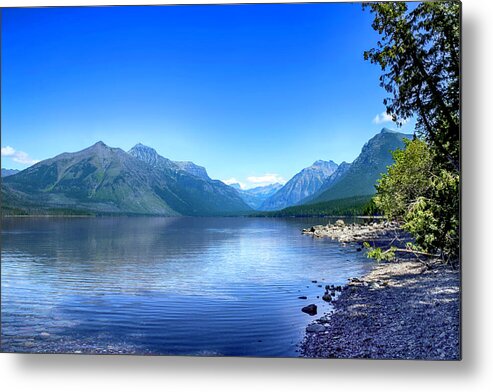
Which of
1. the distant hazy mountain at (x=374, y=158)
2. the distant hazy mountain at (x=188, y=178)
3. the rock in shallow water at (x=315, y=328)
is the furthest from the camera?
the distant hazy mountain at (x=188, y=178)

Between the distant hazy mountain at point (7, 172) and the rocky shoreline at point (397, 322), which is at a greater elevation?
the distant hazy mountain at point (7, 172)

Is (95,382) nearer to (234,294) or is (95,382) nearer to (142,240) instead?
Result: (234,294)

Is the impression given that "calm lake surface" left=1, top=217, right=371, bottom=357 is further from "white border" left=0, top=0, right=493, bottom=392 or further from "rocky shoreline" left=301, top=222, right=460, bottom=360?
"rocky shoreline" left=301, top=222, right=460, bottom=360

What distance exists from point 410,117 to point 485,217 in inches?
62.4

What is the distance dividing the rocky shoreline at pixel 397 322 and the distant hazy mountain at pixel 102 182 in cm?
289

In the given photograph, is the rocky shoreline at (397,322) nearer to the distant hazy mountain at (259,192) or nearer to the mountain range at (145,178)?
the mountain range at (145,178)

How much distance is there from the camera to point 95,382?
5.12 metres

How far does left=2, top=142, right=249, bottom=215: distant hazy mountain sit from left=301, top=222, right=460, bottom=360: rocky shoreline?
289cm

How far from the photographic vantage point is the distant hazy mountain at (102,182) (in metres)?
5.74

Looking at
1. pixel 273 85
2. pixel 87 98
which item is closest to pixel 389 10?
pixel 273 85

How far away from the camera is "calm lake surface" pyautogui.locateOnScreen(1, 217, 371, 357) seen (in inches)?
203

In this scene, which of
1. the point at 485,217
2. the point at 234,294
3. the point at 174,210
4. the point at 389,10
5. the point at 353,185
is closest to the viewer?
the point at 485,217

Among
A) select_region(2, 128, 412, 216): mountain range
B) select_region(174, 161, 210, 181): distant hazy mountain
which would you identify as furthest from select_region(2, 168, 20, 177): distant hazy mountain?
select_region(174, 161, 210, 181): distant hazy mountain

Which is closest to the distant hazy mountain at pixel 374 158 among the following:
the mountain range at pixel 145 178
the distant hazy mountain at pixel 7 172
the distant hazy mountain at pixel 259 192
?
the mountain range at pixel 145 178
